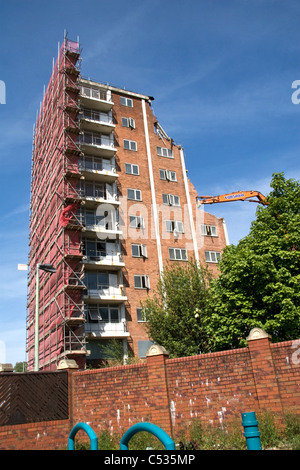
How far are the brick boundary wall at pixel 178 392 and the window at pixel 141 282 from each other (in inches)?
730

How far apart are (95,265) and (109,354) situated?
6.91m

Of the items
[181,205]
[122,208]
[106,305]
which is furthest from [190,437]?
[181,205]

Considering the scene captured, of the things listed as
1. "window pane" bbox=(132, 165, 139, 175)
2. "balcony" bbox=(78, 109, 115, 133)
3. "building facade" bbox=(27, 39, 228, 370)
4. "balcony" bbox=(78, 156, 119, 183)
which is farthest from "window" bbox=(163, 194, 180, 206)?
"balcony" bbox=(78, 109, 115, 133)

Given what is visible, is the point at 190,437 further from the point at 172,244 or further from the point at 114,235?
the point at 172,244

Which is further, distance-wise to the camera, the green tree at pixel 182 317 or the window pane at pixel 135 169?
the window pane at pixel 135 169

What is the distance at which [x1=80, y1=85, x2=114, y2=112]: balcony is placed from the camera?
37.3 meters

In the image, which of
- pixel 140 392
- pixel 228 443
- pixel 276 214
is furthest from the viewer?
pixel 276 214

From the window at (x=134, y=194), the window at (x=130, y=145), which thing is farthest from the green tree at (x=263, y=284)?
the window at (x=130, y=145)

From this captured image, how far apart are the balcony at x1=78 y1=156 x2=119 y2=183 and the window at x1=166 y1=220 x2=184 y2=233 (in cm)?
666

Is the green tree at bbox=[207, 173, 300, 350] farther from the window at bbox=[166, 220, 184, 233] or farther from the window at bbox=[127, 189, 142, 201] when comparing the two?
the window at bbox=[127, 189, 142, 201]

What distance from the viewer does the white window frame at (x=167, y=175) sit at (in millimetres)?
39247

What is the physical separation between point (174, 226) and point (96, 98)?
14499mm

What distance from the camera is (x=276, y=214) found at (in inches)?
930

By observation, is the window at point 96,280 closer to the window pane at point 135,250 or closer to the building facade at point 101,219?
the building facade at point 101,219
